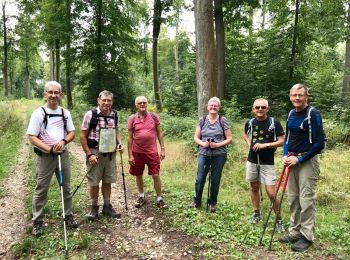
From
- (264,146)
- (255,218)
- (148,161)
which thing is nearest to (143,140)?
(148,161)

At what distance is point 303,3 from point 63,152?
16944 mm

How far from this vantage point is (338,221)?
5863 mm

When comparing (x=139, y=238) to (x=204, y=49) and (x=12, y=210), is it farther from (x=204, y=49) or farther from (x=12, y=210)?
(x=204, y=49)

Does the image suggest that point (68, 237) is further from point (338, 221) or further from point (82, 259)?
point (338, 221)

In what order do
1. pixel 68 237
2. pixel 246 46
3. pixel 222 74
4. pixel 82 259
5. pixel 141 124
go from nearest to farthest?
pixel 82 259 < pixel 68 237 < pixel 141 124 < pixel 222 74 < pixel 246 46

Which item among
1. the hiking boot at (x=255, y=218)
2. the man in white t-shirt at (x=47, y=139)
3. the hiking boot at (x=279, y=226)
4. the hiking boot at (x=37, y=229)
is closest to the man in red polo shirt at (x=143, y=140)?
the man in white t-shirt at (x=47, y=139)

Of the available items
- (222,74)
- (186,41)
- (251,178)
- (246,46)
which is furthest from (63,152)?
(186,41)

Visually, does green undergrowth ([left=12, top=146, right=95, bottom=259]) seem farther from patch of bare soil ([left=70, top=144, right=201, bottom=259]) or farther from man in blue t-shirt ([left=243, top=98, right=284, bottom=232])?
man in blue t-shirt ([left=243, top=98, right=284, bottom=232])

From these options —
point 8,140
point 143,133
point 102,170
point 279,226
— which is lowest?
point 279,226

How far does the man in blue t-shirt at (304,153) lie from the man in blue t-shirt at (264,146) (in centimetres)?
51

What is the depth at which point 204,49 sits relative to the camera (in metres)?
8.64

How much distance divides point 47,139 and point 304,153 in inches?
149

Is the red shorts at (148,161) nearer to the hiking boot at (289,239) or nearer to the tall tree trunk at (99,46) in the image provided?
the hiking boot at (289,239)

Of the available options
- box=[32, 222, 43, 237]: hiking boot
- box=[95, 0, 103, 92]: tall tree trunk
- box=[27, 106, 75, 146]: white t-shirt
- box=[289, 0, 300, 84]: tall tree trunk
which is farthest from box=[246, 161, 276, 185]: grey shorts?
box=[95, 0, 103, 92]: tall tree trunk
